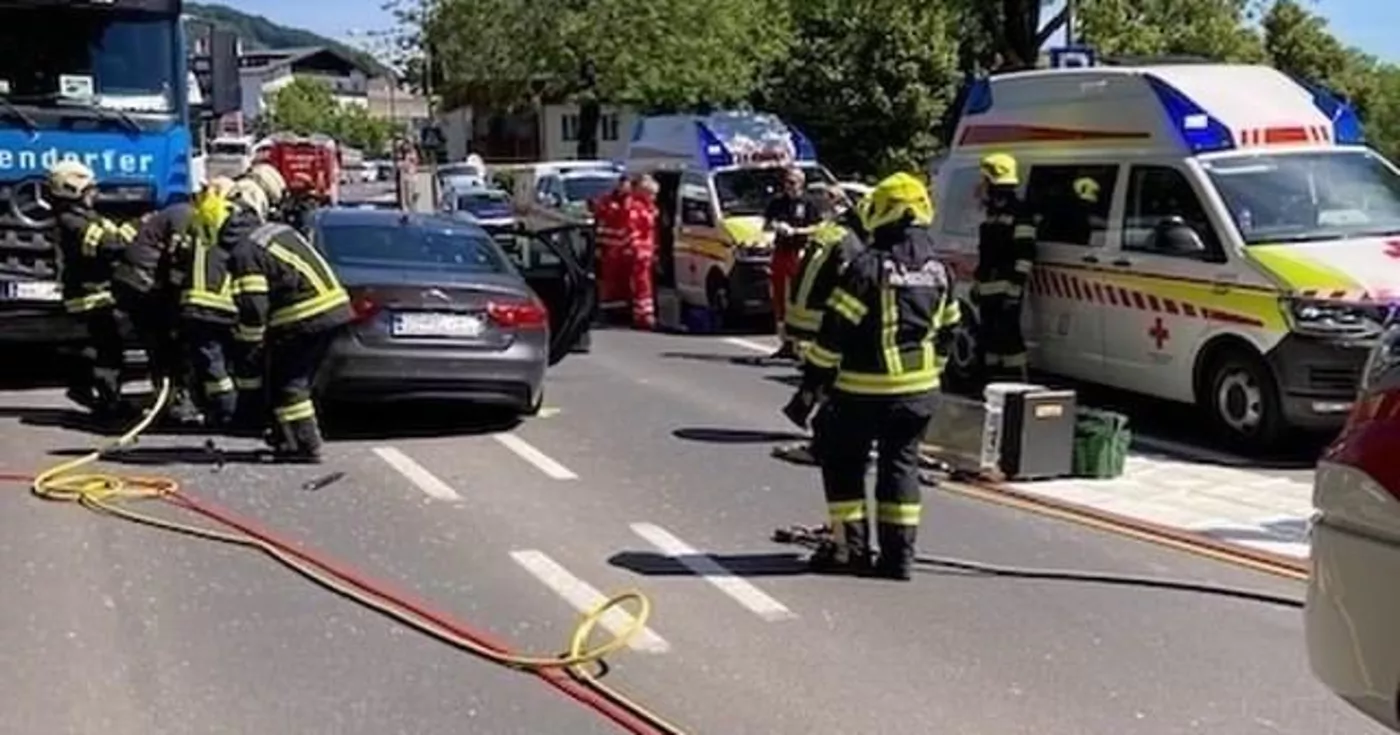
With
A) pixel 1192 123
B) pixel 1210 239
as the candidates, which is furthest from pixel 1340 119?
pixel 1210 239

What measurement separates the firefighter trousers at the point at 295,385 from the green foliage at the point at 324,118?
95559mm

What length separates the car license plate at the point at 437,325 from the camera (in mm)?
11594

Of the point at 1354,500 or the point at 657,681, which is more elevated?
the point at 1354,500

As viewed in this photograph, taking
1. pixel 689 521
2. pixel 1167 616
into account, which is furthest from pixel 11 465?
pixel 1167 616

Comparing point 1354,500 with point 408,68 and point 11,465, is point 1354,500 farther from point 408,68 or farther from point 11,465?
point 408,68

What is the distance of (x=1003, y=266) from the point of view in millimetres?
13227

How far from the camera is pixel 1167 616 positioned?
742 cm

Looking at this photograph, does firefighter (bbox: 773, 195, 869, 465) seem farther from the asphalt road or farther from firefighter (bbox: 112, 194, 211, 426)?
firefighter (bbox: 112, 194, 211, 426)

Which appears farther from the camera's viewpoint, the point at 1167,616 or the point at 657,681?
the point at 1167,616

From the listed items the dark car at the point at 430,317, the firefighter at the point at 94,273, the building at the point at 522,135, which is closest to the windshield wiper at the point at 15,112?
the firefighter at the point at 94,273

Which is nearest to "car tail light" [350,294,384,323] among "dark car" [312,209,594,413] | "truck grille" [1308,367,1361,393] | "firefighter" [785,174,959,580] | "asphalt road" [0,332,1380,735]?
"dark car" [312,209,594,413]

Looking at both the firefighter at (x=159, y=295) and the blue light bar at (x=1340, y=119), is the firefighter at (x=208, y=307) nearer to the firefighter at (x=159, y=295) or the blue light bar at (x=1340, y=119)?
the firefighter at (x=159, y=295)

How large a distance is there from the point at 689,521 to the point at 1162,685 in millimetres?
3348

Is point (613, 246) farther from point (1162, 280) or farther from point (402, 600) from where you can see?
point (402, 600)
